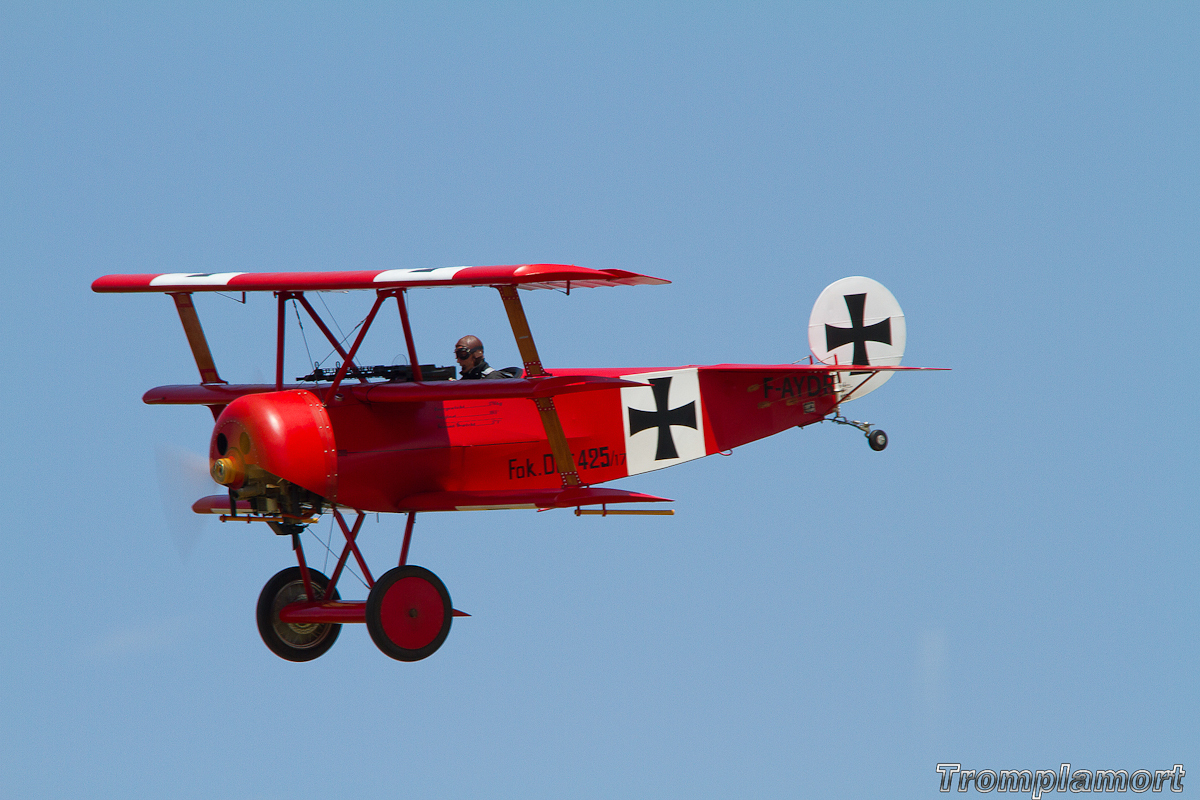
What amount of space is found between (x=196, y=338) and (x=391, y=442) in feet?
8.55

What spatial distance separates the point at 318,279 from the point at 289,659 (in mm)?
3975

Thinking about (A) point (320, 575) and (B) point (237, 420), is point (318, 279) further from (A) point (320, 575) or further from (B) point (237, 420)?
(A) point (320, 575)

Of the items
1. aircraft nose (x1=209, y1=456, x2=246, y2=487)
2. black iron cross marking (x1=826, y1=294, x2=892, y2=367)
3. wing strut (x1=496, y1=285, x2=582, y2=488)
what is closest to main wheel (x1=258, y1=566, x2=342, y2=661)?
aircraft nose (x1=209, y1=456, x2=246, y2=487)

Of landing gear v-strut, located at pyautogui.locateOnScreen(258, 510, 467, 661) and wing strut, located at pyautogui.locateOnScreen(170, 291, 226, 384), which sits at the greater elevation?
wing strut, located at pyautogui.locateOnScreen(170, 291, 226, 384)

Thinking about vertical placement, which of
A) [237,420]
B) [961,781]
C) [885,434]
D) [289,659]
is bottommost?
[961,781]

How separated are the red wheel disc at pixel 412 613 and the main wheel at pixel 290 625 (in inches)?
48.5

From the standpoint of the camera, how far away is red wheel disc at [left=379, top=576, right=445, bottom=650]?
14.5 meters

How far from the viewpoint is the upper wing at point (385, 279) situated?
44.2 ft

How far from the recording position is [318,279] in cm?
1435

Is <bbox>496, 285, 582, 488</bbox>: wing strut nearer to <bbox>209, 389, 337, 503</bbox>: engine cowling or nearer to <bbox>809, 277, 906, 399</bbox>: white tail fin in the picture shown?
<bbox>209, 389, 337, 503</bbox>: engine cowling

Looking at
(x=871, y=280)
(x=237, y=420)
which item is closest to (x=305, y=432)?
(x=237, y=420)

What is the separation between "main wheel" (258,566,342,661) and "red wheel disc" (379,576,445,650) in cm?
123

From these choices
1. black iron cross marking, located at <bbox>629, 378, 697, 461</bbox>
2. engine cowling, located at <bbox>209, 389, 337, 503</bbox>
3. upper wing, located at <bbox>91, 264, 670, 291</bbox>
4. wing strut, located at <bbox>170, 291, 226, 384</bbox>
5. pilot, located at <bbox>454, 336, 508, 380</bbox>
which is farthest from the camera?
black iron cross marking, located at <bbox>629, 378, 697, 461</bbox>

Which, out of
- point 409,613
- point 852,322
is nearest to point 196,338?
point 409,613
